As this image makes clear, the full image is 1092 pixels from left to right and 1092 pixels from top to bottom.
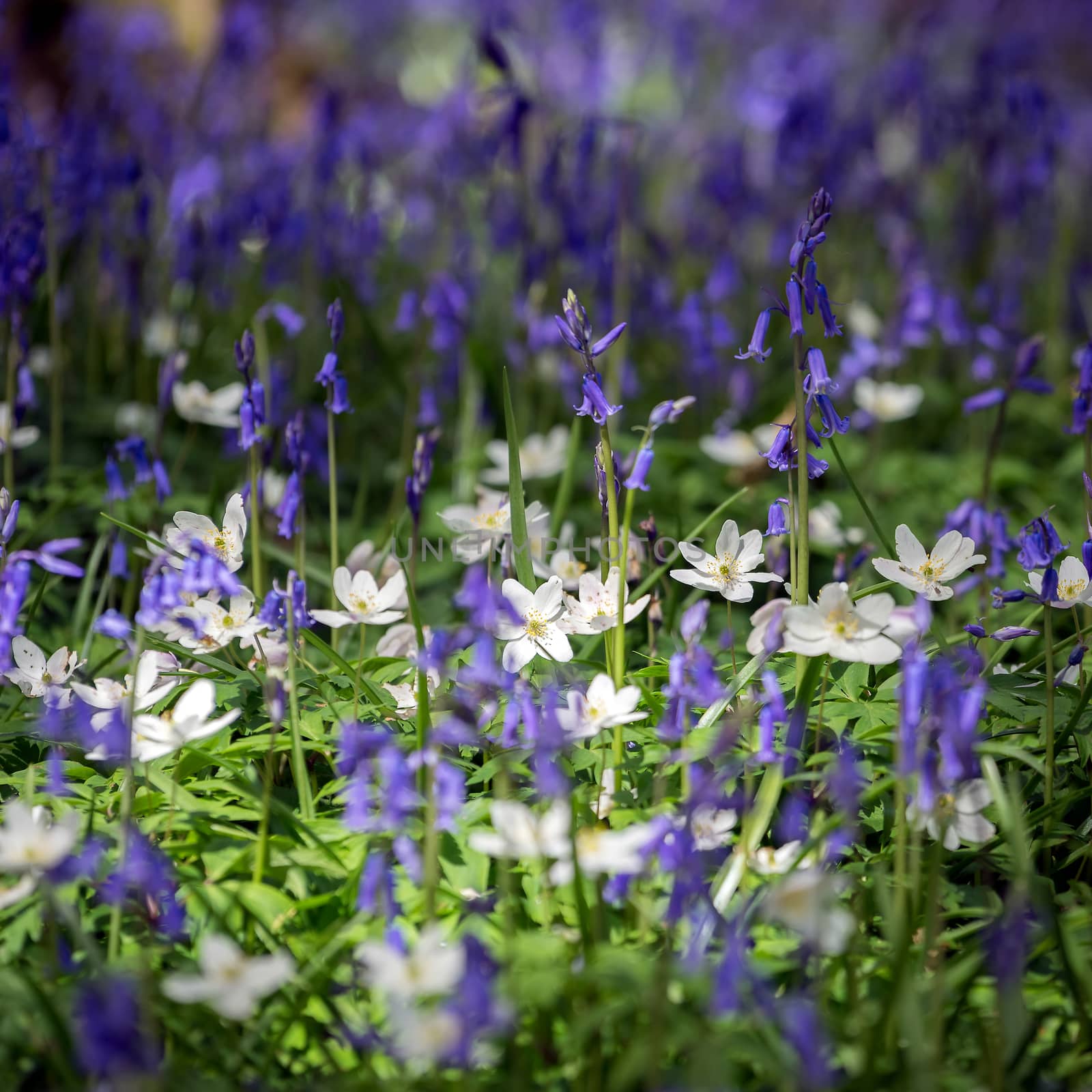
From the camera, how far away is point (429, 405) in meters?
3.73

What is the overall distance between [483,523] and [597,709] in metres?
0.75

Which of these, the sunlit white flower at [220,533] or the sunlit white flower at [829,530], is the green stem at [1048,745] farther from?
the sunlit white flower at [220,533]

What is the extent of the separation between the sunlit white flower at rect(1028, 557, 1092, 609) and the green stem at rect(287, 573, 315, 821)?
1.42 metres

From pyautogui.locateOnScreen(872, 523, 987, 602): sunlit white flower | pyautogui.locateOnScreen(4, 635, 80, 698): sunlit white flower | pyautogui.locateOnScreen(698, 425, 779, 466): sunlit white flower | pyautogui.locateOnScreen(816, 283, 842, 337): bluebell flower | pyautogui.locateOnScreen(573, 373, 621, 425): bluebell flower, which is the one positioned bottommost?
pyautogui.locateOnScreen(698, 425, 779, 466): sunlit white flower

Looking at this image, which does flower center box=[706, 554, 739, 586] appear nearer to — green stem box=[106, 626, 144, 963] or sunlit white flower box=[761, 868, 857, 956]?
sunlit white flower box=[761, 868, 857, 956]

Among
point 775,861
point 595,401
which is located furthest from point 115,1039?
point 595,401

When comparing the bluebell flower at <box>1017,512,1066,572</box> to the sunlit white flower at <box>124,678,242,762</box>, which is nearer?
the sunlit white flower at <box>124,678,242,762</box>

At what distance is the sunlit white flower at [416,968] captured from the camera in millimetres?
1338

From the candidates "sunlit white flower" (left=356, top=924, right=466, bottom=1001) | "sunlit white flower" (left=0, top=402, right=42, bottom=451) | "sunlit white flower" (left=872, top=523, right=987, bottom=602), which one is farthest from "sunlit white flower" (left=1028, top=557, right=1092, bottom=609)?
"sunlit white flower" (left=0, top=402, right=42, bottom=451)

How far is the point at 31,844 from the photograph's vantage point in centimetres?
153

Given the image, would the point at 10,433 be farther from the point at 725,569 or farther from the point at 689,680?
the point at 689,680

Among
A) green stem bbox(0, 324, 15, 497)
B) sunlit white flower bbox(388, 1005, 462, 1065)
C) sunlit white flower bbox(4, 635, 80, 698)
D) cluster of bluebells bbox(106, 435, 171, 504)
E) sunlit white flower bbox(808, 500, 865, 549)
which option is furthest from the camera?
sunlit white flower bbox(808, 500, 865, 549)

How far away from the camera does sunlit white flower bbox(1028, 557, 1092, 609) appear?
84.7 inches

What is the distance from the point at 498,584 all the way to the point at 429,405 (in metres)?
1.42
